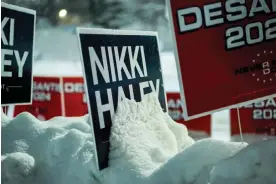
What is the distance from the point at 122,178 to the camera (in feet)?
3.54

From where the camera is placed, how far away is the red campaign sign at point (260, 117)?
3.49ft

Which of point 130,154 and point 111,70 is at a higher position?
point 111,70

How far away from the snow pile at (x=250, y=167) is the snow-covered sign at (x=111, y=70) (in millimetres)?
346

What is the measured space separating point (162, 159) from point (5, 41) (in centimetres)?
56

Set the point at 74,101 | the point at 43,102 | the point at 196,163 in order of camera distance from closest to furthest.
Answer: the point at 196,163
the point at 43,102
the point at 74,101

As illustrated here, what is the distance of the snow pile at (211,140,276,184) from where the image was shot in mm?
875

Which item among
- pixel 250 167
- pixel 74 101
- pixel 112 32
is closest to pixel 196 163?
pixel 250 167

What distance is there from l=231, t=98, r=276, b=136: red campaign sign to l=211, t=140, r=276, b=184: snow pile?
16 centimetres

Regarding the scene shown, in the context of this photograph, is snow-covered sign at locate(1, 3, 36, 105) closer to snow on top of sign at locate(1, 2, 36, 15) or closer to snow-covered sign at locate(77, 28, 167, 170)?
snow on top of sign at locate(1, 2, 36, 15)

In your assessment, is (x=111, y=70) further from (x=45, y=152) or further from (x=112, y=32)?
(x=45, y=152)

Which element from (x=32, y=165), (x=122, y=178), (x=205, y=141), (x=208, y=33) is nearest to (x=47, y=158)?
(x=32, y=165)

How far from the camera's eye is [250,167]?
2.89 feet

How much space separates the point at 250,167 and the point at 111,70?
465 millimetres

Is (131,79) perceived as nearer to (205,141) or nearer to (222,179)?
(205,141)
